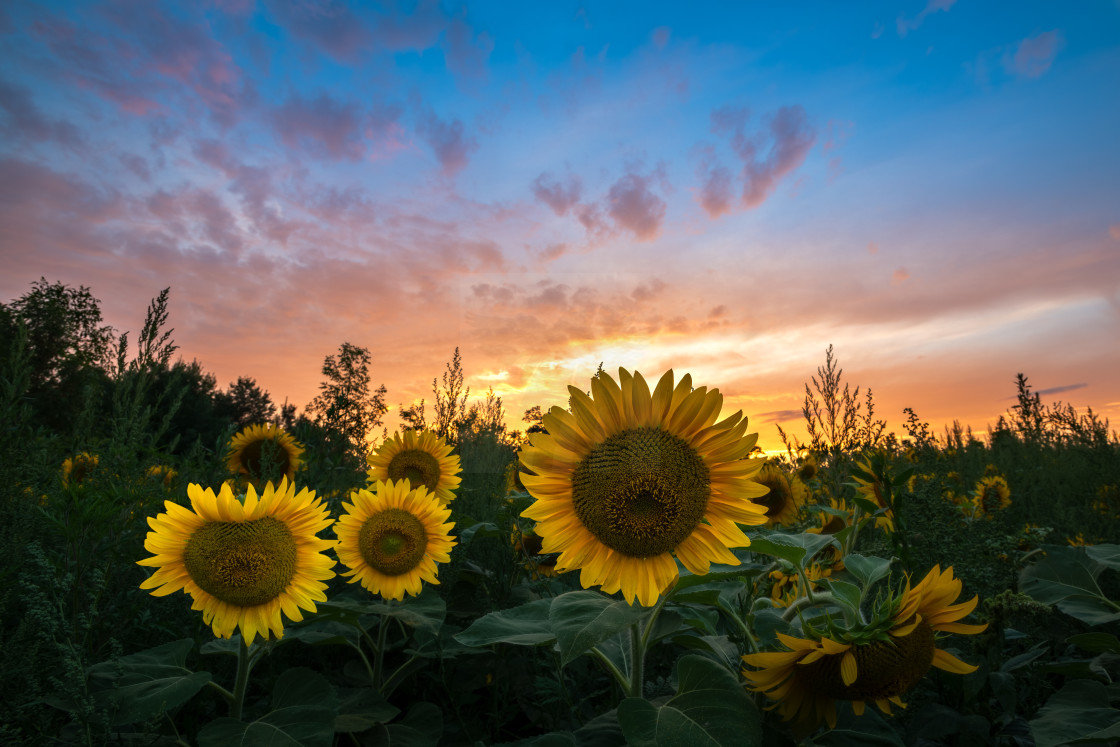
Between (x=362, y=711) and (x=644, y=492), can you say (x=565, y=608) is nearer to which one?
(x=644, y=492)

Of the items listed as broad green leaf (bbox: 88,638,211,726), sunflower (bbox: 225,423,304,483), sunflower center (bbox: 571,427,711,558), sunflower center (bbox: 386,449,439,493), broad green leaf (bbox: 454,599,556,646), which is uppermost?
sunflower (bbox: 225,423,304,483)

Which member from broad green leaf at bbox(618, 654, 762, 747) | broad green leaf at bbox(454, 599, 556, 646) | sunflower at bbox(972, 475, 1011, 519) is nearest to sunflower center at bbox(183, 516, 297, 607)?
broad green leaf at bbox(454, 599, 556, 646)

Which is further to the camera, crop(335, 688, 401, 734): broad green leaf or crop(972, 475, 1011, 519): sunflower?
crop(972, 475, 1011, 519): sunflower

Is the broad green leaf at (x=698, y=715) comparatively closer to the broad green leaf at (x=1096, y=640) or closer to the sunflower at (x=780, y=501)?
the broad green leaf at (x=1096, y=640)

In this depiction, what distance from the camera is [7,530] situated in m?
2.21

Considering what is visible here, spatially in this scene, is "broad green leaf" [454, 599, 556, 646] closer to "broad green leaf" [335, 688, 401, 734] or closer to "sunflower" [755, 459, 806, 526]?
"broad green leaf" [335, 688, 401, 734]

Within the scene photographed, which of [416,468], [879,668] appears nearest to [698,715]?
[879,668]

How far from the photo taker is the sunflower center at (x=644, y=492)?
4.79 feet

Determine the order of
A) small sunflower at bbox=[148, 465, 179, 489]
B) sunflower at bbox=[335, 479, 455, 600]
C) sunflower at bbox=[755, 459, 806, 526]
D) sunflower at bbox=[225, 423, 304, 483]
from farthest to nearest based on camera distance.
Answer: sunflower at bbox=[225, 423, 304, 483]
sunflower at bbox=[755, 459, 806, 526]
small sunflower at bbox=[148, 465, 179, 489]
sunflower at bbox=[335, 479, 455, 600]

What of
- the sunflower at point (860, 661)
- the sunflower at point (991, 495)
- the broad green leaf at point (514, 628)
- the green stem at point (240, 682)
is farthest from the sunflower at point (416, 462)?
the sunflower at point (991, 495)

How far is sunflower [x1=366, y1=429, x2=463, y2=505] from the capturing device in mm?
3609

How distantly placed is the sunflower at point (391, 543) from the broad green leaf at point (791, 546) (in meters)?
1.46

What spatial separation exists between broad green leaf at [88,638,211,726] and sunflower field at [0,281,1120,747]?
0.03ft

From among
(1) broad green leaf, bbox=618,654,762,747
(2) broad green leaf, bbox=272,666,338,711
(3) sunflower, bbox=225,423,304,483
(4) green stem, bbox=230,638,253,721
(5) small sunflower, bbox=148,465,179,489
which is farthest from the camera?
(3) sunflower, bbox=225,423,304,483
